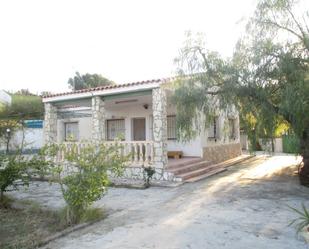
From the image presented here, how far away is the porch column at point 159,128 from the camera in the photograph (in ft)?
37.5

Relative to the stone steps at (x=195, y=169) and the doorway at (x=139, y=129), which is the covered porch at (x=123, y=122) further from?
the stone steps at (x=195, y=169)

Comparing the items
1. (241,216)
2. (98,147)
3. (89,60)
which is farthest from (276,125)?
(89,60)

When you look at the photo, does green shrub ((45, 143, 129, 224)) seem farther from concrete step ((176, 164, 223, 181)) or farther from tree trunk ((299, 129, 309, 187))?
tree trunk ((299, 129, 309, 187))

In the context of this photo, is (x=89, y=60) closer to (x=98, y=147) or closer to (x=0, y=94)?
(x=0, y=94)

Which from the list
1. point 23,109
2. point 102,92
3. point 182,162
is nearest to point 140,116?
point 102,92

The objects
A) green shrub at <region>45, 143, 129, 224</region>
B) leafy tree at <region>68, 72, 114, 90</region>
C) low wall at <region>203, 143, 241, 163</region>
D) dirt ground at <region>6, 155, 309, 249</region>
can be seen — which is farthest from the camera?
leafy tree at <region>68, 72, 114, 90</region>

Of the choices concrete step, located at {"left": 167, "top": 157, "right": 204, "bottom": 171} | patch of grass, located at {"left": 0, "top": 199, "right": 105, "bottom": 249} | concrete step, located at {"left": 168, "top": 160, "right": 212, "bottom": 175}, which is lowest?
patch of grass, located at {"left": 0, "top": 199, "right": 105, "bottom": 249}

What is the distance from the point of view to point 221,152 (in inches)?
663

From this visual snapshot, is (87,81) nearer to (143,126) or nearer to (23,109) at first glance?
(23,109)

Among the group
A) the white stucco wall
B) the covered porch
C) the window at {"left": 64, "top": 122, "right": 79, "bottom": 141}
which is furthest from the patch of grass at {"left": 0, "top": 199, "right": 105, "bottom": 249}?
the window at {"left": 64, "top": 122, "right": 79, "bottom": 141}

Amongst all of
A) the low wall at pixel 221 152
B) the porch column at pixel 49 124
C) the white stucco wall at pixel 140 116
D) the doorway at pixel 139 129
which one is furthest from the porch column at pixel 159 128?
the porch column at pixel 49 124

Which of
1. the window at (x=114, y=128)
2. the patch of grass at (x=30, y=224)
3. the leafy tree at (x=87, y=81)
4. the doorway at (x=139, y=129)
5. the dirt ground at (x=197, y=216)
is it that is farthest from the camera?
the leafy tree at (x=87, y=81)

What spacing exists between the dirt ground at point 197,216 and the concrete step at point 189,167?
0.92m

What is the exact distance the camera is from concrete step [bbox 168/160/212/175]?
11648 millimetres
